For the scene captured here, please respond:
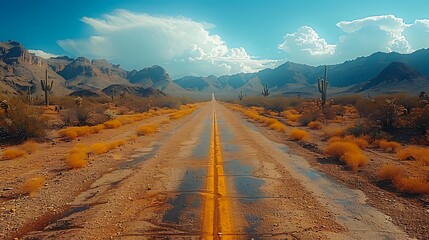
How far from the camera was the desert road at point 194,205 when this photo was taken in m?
6.41

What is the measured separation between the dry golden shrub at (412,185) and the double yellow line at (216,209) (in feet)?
15.0

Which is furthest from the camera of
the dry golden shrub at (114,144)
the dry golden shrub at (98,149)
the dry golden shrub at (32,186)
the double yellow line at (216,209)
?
the dry golden shrub at (114,144)

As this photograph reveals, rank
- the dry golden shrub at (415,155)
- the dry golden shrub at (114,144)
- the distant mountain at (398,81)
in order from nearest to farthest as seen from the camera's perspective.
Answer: the dry golden shrub at (415,155)
the dry golden shrub at (114,144)
the distant mountain at (398,81)

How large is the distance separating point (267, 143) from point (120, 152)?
7900 millimetres

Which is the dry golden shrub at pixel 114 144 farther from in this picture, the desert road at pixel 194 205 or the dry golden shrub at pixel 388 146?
the dry golden shrub at pixel 388 146

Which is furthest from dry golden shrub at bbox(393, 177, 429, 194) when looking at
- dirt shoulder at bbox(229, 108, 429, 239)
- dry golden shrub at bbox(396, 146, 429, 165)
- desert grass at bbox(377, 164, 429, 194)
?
dry golden shrub at bbox(396, 146, 429, 165)

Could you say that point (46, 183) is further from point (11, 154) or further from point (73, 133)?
point (73, 133)

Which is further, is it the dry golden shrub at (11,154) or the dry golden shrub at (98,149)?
the dry golden shrub at (98,149)

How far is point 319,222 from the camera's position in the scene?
6930mm

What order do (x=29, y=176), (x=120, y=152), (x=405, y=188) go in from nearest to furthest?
(x=405, y=188), (x=29, y=176), (x=120, y=152)

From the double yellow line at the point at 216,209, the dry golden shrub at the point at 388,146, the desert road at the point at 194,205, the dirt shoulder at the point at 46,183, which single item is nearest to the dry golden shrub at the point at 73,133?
the dirt shoulder at the point at 46,183

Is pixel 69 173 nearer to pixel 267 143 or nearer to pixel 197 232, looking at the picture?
pixel 197 232

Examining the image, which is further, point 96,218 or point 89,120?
point 89,120

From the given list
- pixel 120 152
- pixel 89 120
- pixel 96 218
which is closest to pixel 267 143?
pixel 120 152
